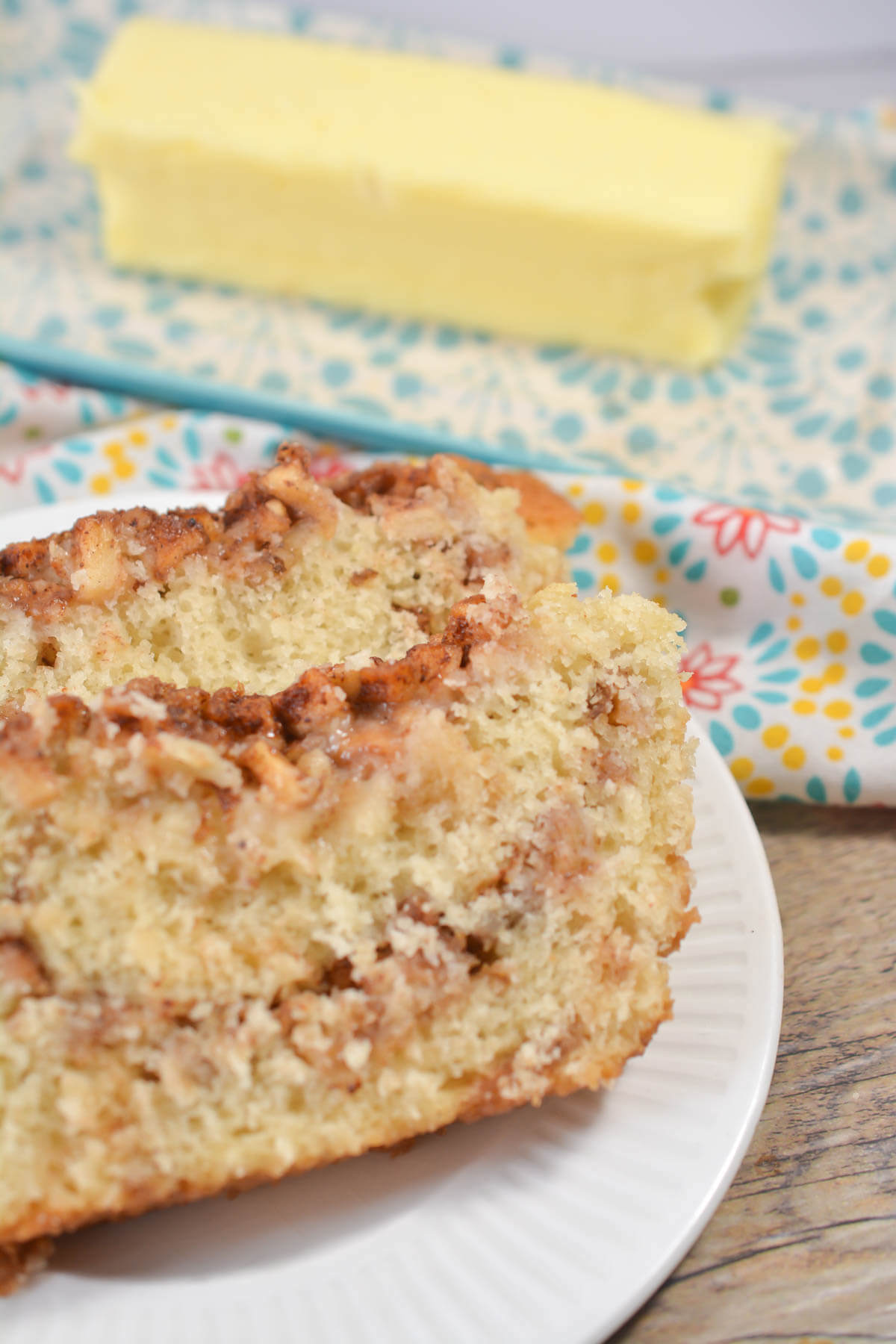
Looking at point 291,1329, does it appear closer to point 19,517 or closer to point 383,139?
point 19,517

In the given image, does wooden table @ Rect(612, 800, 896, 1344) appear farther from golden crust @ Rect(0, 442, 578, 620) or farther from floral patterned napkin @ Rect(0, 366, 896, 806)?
golden crust @ Rect(0, 442, 578, 620)

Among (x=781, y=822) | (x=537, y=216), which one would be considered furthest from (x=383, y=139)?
(x=781, y=822)

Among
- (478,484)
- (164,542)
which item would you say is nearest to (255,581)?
(164,542)

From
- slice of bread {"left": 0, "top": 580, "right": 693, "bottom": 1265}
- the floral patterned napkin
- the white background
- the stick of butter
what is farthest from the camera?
the white background

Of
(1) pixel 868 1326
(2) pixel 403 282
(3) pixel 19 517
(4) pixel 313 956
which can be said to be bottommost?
(1) pixel 868 1326

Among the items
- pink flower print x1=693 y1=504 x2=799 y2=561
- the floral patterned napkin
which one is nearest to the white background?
the floral patterned napkin

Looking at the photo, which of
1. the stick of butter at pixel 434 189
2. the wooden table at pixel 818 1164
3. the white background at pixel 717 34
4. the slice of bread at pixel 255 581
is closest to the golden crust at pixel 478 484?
the slice of bread at pixel 255 581
